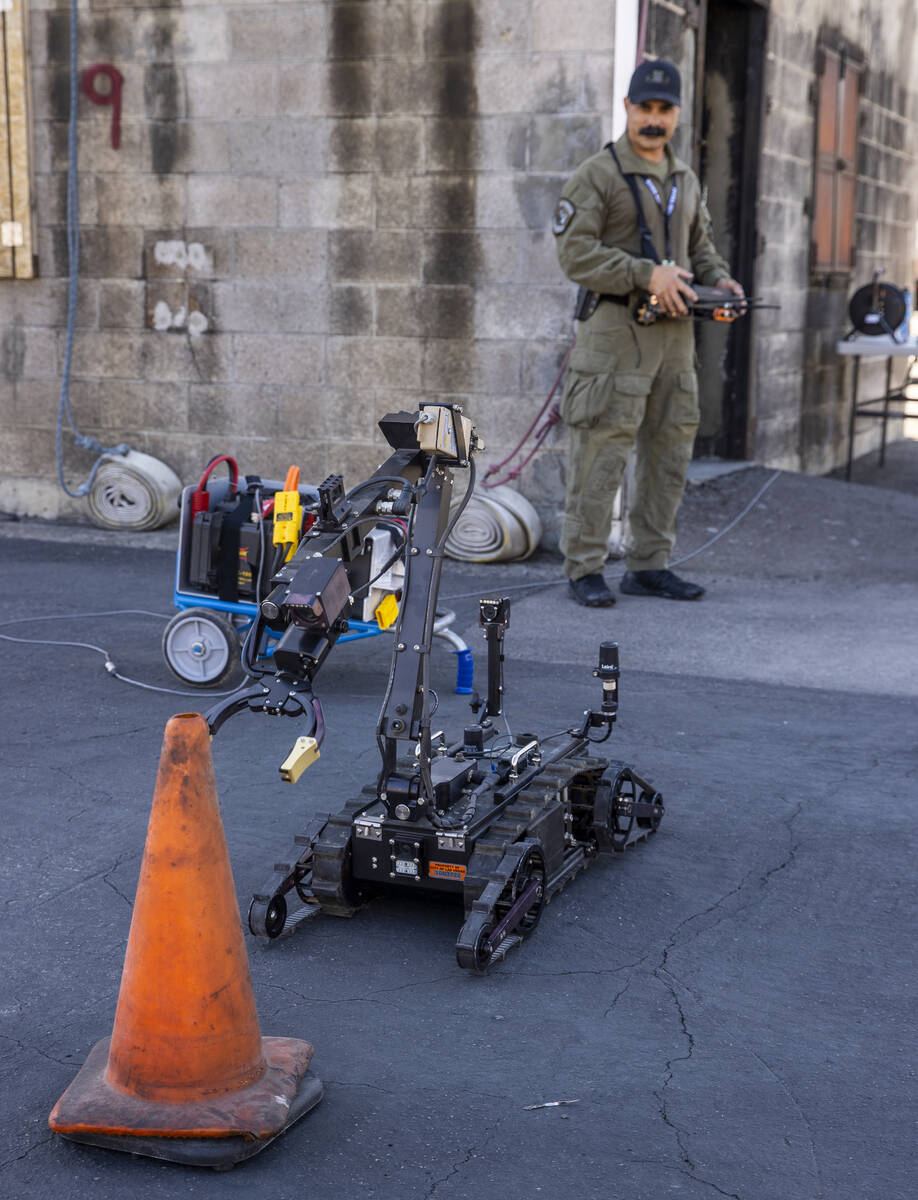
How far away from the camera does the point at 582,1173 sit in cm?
274

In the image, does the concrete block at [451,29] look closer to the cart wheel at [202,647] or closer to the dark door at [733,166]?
the dark door at [733,166]

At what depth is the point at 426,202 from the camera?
28.2 feet

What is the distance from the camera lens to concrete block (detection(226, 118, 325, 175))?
8.81 meters

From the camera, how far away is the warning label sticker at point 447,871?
3652mm

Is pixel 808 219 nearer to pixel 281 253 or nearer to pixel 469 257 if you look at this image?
pixel 469 257

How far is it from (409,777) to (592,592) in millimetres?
3917

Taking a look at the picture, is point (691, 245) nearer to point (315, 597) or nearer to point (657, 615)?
point (657, 615)

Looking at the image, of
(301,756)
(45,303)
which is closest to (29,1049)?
(301,756)

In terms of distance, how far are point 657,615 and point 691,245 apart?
6.63 ft

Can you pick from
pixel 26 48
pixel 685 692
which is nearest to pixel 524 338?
pixel 685 692

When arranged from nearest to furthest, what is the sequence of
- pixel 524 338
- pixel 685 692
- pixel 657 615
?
pixel 685 692
pixel 657 615
pixel 524 338

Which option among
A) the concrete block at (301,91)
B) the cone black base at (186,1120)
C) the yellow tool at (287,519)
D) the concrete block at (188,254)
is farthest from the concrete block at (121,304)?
the cone black base at (186,1120)

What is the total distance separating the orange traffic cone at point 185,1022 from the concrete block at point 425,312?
597cm

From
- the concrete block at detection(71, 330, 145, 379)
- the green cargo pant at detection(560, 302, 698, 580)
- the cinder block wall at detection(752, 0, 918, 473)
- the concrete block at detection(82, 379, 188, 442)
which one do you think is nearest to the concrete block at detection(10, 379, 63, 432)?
the concrete block at detection(82, 379, 188, 442)
